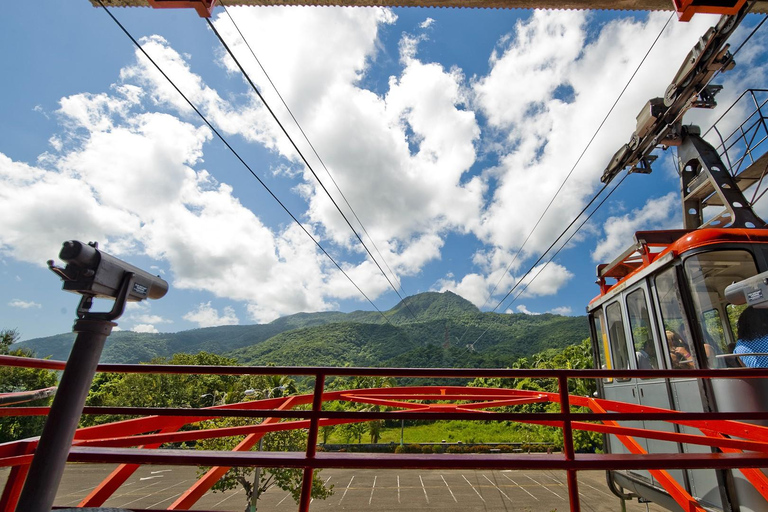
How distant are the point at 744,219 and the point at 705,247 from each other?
1790 millimetres

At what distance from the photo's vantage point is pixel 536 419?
4.25m

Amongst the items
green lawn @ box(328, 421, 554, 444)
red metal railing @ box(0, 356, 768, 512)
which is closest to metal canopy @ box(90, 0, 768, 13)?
red metal railing @ box(0, 356, 768, 512)

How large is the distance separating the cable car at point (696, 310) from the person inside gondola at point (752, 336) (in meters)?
0.02

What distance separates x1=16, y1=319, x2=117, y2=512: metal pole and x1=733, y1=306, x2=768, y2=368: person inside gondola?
536cm

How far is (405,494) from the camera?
117 feet

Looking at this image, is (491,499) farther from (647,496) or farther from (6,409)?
(6,409)

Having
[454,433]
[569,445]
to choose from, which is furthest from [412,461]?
[454,433]

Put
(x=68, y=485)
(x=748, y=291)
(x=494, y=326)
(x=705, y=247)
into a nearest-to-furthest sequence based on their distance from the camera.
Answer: (x=748, y=291) → (x=705, y=247) → (x=68, y=485) → (x=494, y=326)

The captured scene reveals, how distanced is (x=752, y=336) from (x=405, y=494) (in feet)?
127

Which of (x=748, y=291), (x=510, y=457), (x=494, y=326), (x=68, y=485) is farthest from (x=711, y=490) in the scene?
(x=494, y=326)

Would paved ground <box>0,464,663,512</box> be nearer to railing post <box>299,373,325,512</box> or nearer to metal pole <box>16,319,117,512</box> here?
railing post <box>299,373,325,512</box>

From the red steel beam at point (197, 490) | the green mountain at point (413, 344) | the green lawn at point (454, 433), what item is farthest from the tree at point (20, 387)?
the green mountain at point (413, 344)

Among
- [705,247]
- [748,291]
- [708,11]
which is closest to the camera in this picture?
[748,291]

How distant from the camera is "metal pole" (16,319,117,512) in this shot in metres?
1.54
